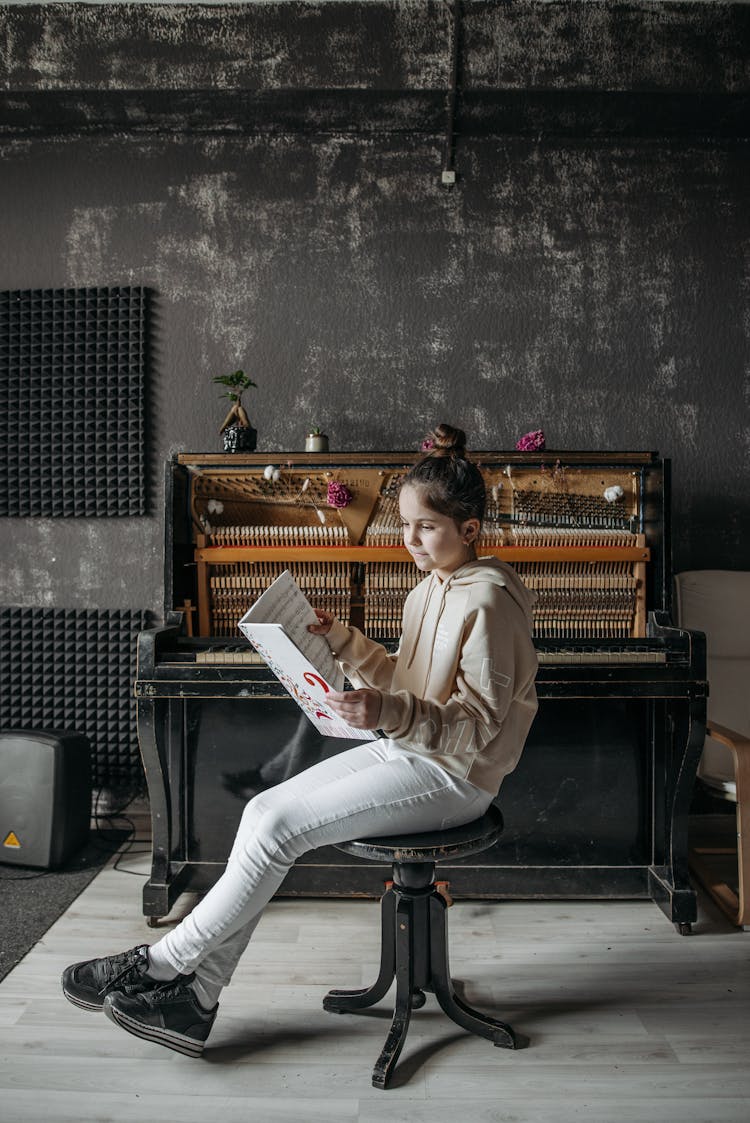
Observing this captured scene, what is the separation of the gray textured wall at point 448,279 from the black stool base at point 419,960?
2294 millimetres

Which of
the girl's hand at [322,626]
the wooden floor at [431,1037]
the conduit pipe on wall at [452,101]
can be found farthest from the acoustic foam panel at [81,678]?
the conduit pipe on wall at [452,101]

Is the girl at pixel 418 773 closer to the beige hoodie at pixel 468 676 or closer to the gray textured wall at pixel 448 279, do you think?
the beige hoodie at pixel 468 676

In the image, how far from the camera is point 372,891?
3.18 metres

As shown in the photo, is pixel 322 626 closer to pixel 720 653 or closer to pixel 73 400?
pixel 720 653

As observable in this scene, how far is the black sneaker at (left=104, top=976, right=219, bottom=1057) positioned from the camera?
6.98 ft

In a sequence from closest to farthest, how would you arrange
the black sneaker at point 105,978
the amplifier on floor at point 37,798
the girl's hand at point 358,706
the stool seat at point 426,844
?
the girl's hand at point 358,706
the stool seat at point 426,844
the black sneaker at point 105,978
the amplifier on floor at point 37,798

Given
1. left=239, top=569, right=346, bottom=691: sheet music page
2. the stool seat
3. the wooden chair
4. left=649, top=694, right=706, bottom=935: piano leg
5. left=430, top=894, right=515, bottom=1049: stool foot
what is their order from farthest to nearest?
the wooden chair, left=649, top=694, right=706, bottom=935: piano leg, left=430, top=894, right=515, bottom=1049: stool foot, the stool seat, left=239, top=569, right=346, bottom=691: sheet music page

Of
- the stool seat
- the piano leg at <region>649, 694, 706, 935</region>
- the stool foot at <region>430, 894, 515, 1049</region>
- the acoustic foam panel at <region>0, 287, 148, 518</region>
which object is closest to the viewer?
the stool seat

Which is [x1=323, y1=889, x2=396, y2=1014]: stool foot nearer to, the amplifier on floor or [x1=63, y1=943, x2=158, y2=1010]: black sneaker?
[x1=63, y1=943, x2=158, y2=1010]: black sneaker

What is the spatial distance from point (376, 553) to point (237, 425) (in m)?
0.85

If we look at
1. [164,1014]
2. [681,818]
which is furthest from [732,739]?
[164,1014]

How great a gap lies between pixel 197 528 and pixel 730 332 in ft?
8.86

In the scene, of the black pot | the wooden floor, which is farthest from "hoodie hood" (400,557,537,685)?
the black pot

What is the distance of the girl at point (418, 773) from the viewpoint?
1.94 meters
